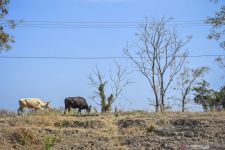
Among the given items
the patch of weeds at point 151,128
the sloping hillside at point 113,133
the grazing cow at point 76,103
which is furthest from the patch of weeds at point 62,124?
the grazing cow at point 76,103

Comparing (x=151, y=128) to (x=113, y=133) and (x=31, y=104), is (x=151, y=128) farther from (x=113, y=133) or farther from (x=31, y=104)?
(x=31, y=104)

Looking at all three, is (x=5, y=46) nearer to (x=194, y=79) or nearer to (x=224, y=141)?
(x=224, y=141)

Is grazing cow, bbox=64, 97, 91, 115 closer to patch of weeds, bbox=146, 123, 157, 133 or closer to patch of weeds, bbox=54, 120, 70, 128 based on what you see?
Result: patch of weeds, bbox=54, 120, 70, 128

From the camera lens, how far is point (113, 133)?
17.0 meters

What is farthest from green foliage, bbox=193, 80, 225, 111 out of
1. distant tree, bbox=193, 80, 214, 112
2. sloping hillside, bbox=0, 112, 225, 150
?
sloping hillside, bbox=0, 112, 225, 150

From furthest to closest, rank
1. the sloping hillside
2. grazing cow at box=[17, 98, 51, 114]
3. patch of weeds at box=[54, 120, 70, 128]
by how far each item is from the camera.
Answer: grazing cow at box=[17, 98, 51, 114], patch of weeds at box=[54, 120, 70, 128], the sloping hillside

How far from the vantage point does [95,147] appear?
15.2 m

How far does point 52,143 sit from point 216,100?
34955 mm

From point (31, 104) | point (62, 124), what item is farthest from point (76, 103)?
point (62, 124)

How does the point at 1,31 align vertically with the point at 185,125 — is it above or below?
above

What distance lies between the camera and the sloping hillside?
49.8ft

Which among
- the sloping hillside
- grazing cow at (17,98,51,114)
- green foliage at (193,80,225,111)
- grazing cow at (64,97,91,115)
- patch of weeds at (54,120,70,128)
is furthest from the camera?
green foliage at (193,80,225,111)

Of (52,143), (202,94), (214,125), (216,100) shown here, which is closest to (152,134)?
(214,125)

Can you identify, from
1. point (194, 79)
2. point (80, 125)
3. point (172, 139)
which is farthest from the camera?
point (194, 79)
